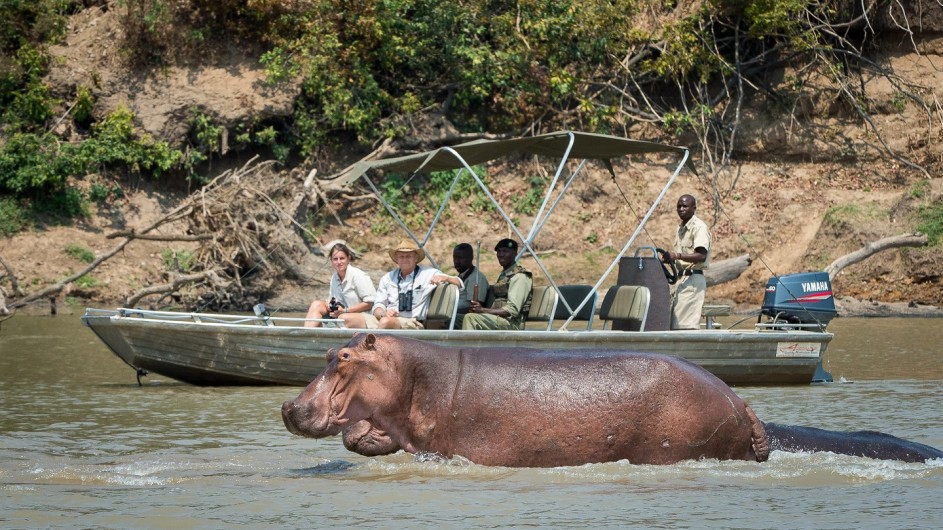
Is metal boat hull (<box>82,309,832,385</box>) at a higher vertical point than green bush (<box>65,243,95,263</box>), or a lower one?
lower

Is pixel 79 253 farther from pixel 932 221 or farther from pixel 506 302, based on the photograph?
pixel 932 221

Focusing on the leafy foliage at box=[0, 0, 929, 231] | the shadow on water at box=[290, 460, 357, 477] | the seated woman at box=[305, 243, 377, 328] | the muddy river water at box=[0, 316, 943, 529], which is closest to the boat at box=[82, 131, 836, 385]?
the seated woman at box=[305, 243, 377, 328]

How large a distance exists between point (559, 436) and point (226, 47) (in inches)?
765

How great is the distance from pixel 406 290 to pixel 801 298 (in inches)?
158

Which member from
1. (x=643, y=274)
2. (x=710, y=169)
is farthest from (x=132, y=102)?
(x=643, y=274)

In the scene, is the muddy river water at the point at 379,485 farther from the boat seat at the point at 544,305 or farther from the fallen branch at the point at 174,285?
the fallen branch at the point at 174,285

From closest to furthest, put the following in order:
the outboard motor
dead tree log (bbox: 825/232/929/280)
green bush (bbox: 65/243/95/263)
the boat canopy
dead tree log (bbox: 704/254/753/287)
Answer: the boat canopy
the outboard motor
dead tree log (bbox: 825/232/929/280)
dead tree log (bbox: 704/254/753/287)
green bush (bbox: 65/243/95/263)

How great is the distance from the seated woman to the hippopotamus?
5351mm

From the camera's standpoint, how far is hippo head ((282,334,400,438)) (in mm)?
5812

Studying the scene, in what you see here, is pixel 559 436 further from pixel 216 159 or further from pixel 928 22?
pixel 928 22

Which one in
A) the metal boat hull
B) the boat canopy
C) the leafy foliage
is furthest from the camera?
the leafy foliage

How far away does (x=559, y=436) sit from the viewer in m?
6.04

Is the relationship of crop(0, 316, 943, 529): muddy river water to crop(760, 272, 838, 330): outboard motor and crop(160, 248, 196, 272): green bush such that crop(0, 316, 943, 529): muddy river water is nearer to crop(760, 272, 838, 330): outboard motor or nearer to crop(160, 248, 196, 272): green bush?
crop(760, 272, 838, 330): outboard motor

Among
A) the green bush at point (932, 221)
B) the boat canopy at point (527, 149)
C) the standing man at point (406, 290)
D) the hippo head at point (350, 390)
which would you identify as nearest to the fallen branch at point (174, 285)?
the boat canopy at point (527, 149)
